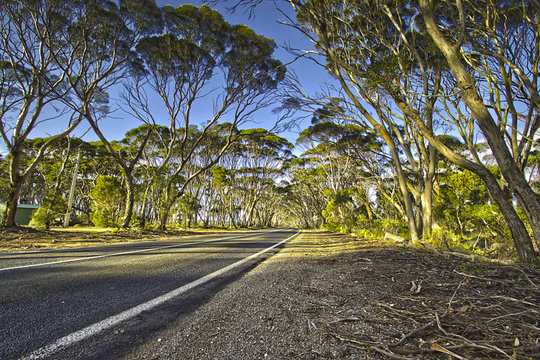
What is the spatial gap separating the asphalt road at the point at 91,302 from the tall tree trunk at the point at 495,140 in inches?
177

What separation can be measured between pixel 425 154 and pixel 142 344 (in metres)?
9.83

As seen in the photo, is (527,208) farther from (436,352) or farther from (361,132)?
(361,132)

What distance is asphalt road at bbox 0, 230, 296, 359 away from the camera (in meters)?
1.43

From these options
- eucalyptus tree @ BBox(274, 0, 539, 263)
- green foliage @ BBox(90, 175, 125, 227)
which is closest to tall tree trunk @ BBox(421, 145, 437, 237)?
eucalyptus tree @ BBox(274, 0, 539, 263)

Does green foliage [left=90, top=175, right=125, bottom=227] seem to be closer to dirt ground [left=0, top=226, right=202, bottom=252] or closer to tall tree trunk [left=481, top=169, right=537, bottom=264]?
dirt ground [left=0, top=226, right=202, bottom=252]

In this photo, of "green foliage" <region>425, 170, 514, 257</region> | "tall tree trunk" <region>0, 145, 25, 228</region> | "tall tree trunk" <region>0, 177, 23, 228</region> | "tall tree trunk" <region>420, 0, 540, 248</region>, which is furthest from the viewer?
"tall tree trunk" <region>0, 145, 25, 228</region>

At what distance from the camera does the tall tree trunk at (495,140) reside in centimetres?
357

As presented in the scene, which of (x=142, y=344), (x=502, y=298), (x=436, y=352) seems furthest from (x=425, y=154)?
(x=142, y=344)

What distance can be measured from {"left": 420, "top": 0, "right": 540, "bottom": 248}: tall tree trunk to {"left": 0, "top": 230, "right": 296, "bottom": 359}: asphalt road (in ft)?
14.7

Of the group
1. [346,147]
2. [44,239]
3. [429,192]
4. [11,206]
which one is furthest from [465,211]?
[11,206]

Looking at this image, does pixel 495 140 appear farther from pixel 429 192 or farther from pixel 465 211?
pixel 465 211

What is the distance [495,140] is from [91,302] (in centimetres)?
580

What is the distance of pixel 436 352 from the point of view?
1.31m

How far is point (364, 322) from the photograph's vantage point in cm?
175
